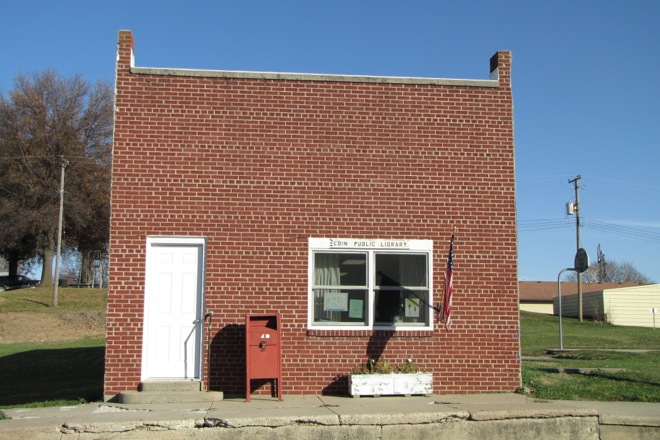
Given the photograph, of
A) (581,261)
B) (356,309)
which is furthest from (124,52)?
(581,261)

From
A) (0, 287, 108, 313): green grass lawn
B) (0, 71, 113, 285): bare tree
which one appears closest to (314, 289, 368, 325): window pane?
(0, 287, 108, 313): green grass lawn

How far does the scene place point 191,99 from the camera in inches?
442

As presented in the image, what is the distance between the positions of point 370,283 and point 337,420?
2.95 meters

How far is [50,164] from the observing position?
4528 centimetres

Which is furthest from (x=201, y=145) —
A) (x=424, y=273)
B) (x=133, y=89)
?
(x=424, y=273)

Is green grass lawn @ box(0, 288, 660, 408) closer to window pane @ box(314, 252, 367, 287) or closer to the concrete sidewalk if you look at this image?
the concrete sidewalk

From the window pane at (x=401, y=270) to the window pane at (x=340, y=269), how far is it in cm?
28

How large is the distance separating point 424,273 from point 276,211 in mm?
2661

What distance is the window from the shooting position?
440 inches

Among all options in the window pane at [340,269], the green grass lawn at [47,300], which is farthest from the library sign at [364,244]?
the green grass lawn at [47,300]

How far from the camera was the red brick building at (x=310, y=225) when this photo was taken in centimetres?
1081

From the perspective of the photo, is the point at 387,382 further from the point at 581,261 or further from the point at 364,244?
the point at 581,261

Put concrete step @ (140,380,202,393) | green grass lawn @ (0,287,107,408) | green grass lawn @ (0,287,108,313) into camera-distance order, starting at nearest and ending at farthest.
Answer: concrete step @ (140,380,202,393)
green grass lawn @ (0,287,107,408)
green grass lawn @ (0,287,108,313)

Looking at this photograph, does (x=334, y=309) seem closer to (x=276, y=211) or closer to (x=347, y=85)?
(x=276, y=211)
